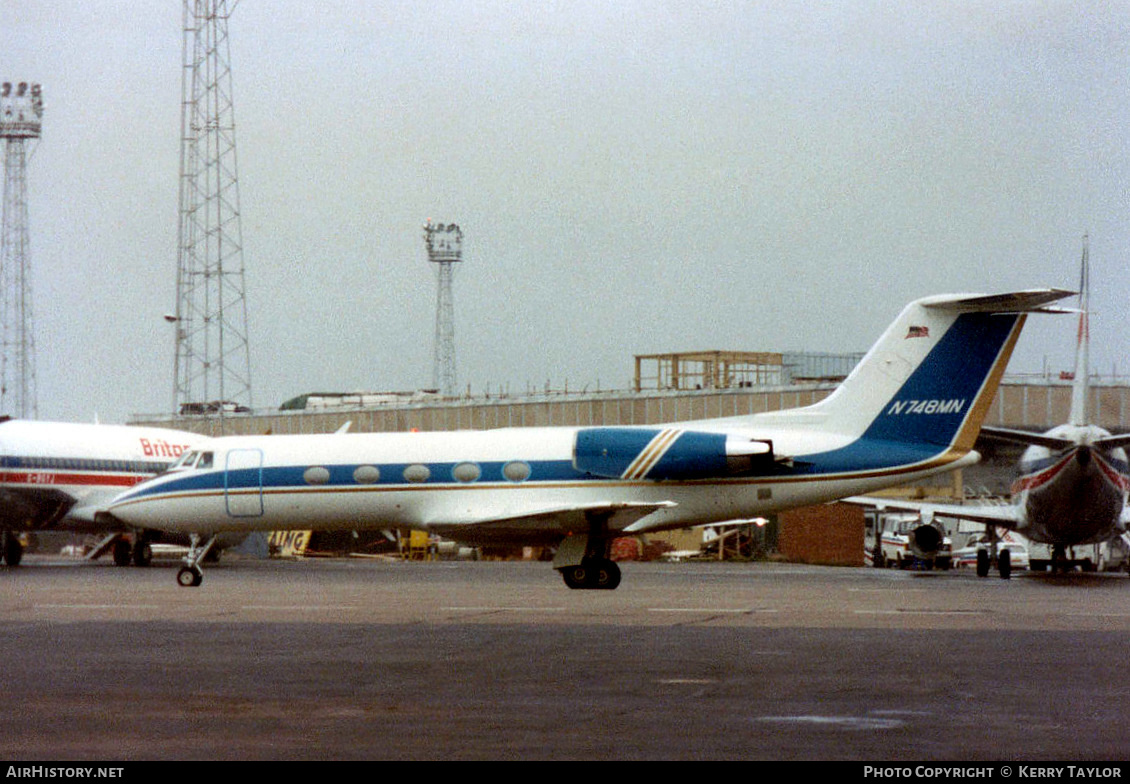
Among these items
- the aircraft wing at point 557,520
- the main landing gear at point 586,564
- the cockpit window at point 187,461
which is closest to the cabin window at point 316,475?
the aircraft wing at point 557,520

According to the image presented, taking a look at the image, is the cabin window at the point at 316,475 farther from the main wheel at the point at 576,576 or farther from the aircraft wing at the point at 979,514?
the aircraft wing at the point at 979,514

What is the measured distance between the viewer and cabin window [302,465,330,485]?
2688cm

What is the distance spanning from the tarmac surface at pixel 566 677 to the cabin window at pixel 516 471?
2274 millimetres

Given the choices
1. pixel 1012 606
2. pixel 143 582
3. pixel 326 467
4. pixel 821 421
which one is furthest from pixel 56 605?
pixel 1012 606

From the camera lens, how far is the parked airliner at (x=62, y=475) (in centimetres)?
4044

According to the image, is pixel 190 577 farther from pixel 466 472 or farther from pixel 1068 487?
A: pixel 1068 487

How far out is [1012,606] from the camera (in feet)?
74.2

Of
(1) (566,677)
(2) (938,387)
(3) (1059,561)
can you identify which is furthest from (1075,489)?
(1) (566,677)

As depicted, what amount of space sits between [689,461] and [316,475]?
6.69m

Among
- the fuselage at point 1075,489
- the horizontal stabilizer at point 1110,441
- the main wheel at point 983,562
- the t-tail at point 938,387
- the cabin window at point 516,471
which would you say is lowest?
the main wheel at point 983,562

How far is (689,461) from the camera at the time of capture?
25.0m

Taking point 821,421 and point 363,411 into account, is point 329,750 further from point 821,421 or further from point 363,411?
point 363,411

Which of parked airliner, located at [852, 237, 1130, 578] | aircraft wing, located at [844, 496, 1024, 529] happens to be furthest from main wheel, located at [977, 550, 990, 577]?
aircraft wing, located at [844, 496, 1024, 529]

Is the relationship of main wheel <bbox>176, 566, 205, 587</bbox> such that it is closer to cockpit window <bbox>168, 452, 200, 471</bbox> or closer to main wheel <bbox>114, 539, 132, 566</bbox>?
cockpit window <bbox>168, 452, 200, 471</bbox>
